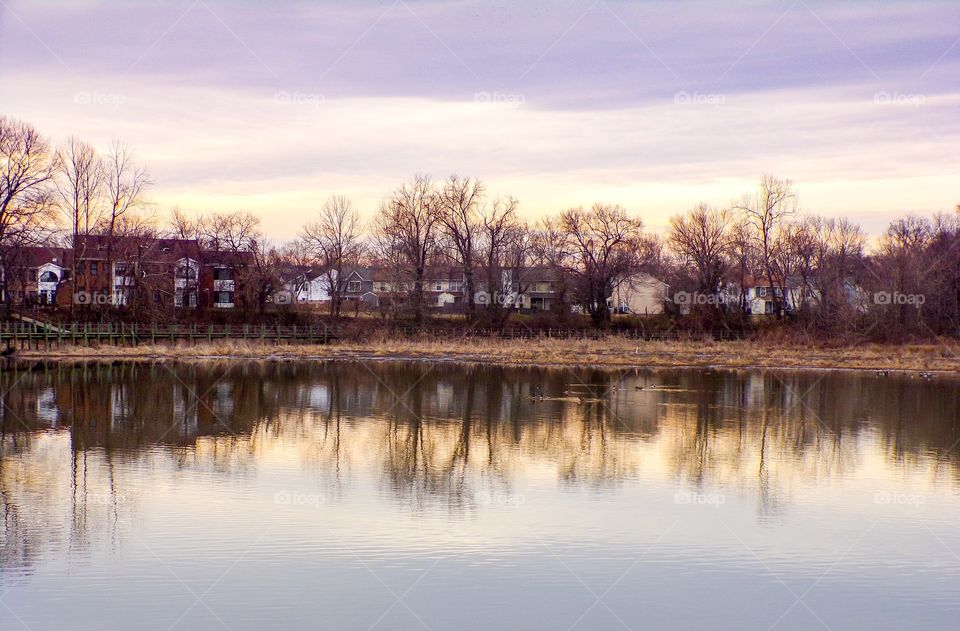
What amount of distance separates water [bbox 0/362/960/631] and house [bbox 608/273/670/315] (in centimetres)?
6012

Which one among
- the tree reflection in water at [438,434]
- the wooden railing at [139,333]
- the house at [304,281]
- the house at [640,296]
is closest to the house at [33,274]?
the wooden railing at [139,333]

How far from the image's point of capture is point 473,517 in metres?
14.5

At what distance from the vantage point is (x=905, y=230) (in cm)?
8612

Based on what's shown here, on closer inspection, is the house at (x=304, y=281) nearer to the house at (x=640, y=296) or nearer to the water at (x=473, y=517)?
the house at (x=640, y=296)

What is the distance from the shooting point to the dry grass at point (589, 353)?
1912 inches

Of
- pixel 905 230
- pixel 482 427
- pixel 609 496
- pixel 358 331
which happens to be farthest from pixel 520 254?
pixel 609 496

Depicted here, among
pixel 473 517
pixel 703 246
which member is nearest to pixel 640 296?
pixel 703 246

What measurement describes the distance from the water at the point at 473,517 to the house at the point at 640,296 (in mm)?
60124

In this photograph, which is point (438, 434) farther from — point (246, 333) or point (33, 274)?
point (33, 274)

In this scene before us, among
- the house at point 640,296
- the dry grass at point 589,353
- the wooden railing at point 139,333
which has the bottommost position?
the dry grass at point 589,353

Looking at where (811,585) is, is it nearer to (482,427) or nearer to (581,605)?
(581,605)

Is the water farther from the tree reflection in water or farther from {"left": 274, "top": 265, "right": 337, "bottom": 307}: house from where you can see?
{"left": 274, "top": 265, "right": 337, "bottom": 307}: house

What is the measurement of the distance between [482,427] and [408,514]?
10.1 metres

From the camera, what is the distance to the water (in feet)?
Answer: 34.5
